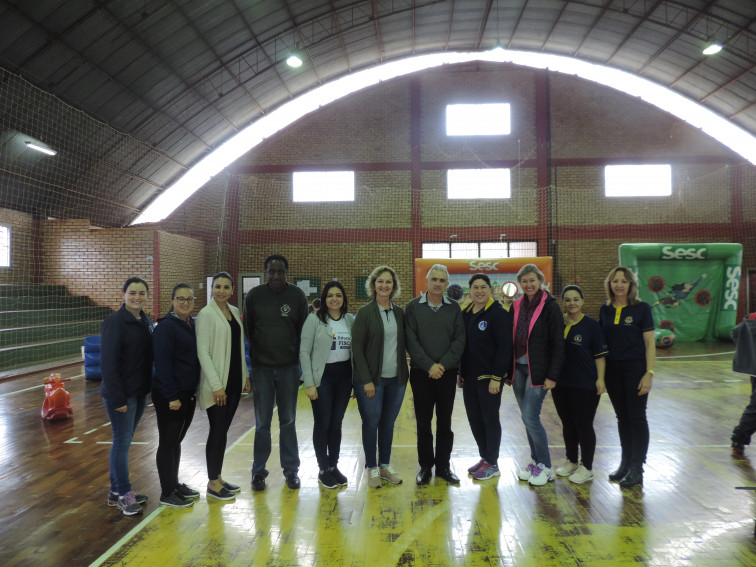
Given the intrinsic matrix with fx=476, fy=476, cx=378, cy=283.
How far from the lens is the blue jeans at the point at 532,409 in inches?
130

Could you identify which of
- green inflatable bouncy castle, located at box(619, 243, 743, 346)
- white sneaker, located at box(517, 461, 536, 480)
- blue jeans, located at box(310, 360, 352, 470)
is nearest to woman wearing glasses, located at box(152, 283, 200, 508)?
blue jeans, located at box(310, 360, 352, 470)

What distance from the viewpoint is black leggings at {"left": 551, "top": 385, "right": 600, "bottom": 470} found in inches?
131

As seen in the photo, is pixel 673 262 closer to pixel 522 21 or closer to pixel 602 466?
pixel 522 21

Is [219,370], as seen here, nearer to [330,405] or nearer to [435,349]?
[330,405]

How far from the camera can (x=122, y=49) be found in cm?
973

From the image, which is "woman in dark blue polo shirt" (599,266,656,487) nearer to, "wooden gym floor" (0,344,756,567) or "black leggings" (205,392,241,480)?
"wooden gym floor" (0,344,756,567)

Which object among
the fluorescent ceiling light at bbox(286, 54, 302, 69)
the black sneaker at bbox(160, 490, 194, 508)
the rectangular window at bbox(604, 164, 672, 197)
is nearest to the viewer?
the black sneaker at bbox(160, 490, 194, 508)

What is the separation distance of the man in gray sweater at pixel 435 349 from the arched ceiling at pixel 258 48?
29.3 feet

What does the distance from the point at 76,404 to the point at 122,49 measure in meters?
7.39

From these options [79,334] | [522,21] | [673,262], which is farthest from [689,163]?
[79,334]

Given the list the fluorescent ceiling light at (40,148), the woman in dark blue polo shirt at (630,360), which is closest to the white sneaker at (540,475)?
the woman in dark blue polo shirt at (630,360)

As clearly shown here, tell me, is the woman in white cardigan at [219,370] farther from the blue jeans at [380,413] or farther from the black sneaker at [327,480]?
the blue jeans at [380,413]

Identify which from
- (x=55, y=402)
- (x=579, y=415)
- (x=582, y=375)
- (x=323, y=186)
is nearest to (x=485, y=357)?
(x=582, y=375)

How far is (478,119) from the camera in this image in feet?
47.6
